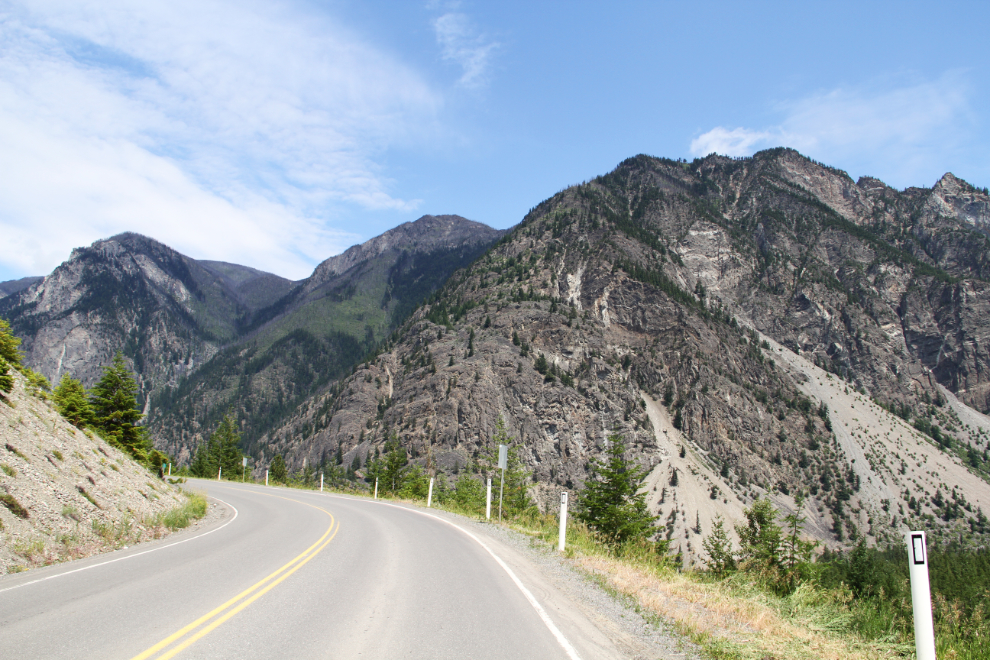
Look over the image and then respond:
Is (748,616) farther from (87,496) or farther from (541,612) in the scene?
(87,496)

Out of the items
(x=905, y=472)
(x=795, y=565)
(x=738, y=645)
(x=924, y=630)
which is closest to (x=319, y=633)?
(x=738, y=645)

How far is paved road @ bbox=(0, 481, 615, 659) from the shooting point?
5.09 m

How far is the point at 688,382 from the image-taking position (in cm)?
13700

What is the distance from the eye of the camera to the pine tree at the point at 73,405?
17594mm

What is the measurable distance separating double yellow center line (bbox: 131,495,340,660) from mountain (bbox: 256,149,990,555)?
8265 cm

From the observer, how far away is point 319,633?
5.57 metres

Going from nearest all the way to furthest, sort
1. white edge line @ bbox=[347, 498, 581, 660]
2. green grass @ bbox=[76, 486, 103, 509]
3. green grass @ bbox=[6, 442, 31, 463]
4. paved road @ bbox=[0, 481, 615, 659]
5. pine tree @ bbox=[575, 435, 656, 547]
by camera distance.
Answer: paved road @ bbox=[0, 481, 615, 659] → white edge line @ bbox=[347, 498, 581, 660] → green grass @ bbox=[6, 442, 31, 463] → green grass @ bbox=[76, 486, 103, 509] → pine tree @ bbox=[575, 435, 656, 547]

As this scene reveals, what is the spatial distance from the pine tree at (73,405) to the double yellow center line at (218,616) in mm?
13167

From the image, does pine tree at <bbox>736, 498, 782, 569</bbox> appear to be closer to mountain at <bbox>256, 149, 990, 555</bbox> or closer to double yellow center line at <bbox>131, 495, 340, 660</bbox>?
double yellow center line at <bbox>131, 495, 340, 660</bbox>

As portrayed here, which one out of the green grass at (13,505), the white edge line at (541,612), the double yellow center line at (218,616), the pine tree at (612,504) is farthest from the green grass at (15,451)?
the pine tree at (612,504)

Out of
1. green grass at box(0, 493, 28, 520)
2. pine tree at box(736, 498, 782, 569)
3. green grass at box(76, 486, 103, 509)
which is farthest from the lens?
pine tree at box(736, 498, 782, 569)

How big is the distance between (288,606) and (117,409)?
18.8m

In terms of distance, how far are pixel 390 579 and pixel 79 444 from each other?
11609mm

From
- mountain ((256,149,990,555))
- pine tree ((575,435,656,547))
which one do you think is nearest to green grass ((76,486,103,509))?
A: pine tree ((575,435,656,547))
